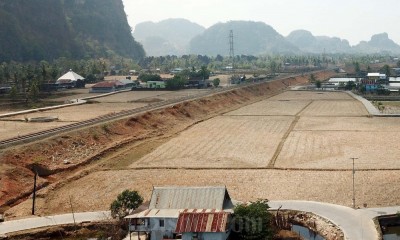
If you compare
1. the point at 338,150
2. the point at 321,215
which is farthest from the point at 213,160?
the point at 321,215

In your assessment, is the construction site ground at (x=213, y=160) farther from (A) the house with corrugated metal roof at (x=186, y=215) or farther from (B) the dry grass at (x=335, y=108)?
(A) the house with corrugated metal roof at (x=186, y=215)

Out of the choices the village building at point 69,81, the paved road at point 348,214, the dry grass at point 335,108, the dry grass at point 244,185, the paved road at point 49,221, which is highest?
the village building at point 69,81

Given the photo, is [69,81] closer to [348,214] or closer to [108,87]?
[108,87]

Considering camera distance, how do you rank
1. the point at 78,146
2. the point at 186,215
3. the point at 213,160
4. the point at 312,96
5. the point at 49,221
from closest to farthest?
the point at 186,215
the point at 49,221
the point at 213,160
the point at 78,146
the point at 312,96

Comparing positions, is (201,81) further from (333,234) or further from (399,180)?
(333,234)

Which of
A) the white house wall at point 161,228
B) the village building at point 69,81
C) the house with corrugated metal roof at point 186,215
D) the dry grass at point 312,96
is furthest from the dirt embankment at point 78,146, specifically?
the village building at point 69,81
